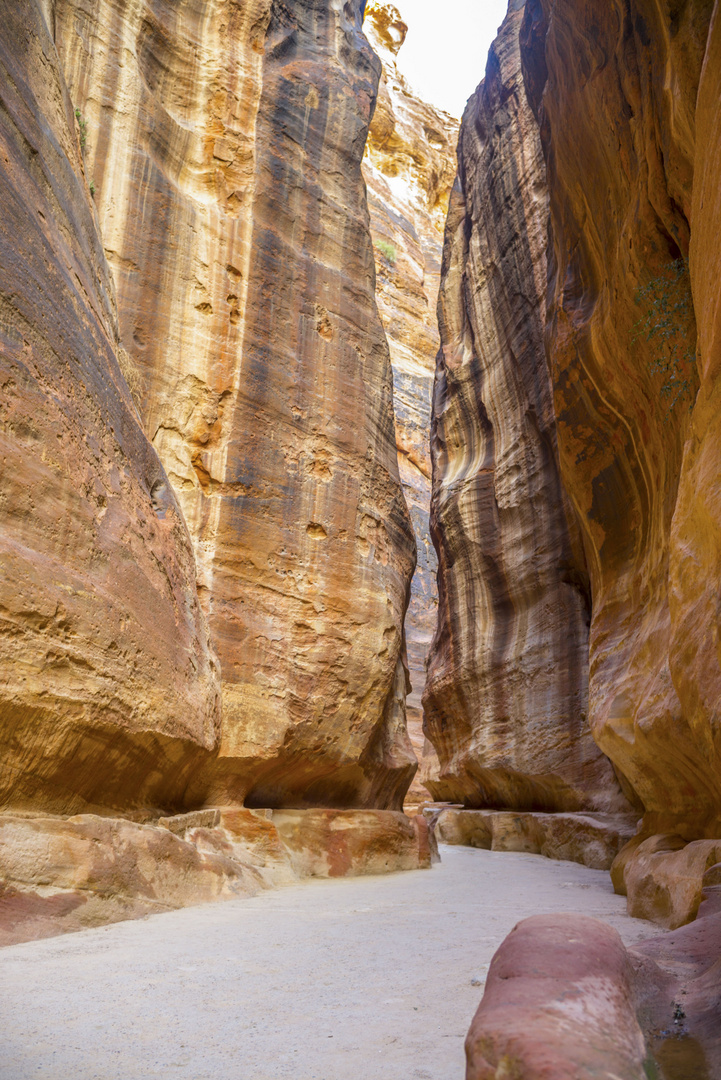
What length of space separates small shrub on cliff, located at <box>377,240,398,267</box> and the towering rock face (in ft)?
104

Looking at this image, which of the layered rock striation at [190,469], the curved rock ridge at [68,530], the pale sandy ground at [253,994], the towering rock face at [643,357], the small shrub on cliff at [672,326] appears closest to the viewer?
the pale sandy ground at [253,994]

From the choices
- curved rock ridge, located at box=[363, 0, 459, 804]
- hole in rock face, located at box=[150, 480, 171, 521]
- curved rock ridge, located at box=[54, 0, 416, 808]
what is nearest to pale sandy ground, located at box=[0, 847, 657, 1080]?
curved rock ridge, located at box=[54, 0, 416, 808]

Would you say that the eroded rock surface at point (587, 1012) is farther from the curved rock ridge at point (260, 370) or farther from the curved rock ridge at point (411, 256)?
the curved rock ridge at point (411, 256)

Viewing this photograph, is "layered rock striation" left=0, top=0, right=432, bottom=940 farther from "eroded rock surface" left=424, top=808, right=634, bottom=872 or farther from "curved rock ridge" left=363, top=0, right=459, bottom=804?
"curved rock ridge" left=363, top=0, right=459, bottom=804

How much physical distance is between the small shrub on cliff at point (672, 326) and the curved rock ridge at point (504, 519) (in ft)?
27.4

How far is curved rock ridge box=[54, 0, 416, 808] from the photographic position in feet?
32.7

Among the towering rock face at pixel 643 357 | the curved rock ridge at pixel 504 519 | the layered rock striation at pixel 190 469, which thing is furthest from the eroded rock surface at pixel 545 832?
the towering rock face at pixel 643 357

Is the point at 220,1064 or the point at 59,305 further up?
the point at 59,305

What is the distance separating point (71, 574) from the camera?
5.61m

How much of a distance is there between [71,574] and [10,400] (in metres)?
1.28

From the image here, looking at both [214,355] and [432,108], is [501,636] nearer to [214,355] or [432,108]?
[214,355]

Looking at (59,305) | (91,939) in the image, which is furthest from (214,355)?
(91,939)

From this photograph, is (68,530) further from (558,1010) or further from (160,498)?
(558,1010)

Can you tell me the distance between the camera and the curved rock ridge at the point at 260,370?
995 centimetres
